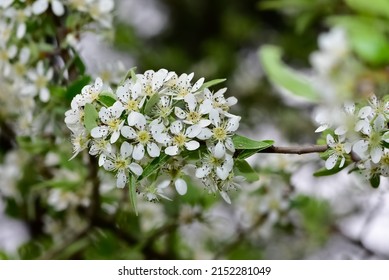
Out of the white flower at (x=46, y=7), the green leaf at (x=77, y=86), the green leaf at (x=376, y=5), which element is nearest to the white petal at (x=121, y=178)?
the green leaf at (x=77, y=86)

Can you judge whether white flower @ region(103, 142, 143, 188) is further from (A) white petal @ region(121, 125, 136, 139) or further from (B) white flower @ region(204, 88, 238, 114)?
(B) white flower @ region(204, 88, 238, 114)

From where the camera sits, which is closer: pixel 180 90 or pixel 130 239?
pixel 180 90

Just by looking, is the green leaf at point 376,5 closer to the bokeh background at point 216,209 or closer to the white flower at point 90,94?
the bokeh background at point 216,209

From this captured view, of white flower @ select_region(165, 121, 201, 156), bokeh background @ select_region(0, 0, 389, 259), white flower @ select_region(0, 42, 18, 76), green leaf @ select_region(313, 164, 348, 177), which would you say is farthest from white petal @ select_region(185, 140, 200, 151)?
white flower @ select_region(0, 42, 18, 76)

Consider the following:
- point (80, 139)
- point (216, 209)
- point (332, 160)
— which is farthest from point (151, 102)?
point (216, 209)

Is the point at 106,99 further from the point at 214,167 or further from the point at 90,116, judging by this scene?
the point at 214,167
